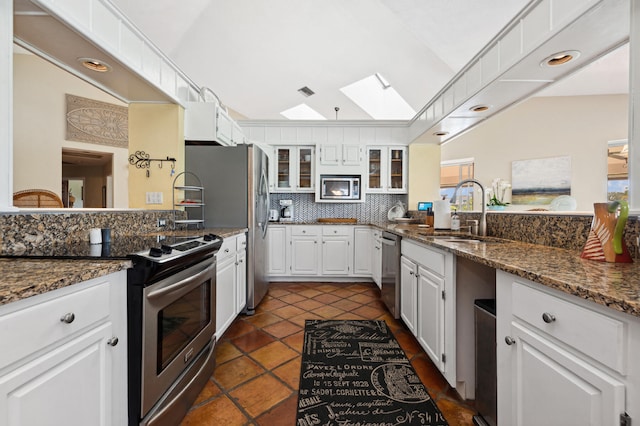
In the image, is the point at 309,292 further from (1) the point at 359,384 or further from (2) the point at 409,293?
(1) the point at 359,384

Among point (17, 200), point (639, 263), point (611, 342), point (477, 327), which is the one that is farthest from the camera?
point (17, 200)

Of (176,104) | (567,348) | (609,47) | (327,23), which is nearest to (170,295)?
(567,348)

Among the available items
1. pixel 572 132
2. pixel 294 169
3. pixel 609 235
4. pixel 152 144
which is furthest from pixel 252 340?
pixel 572 132

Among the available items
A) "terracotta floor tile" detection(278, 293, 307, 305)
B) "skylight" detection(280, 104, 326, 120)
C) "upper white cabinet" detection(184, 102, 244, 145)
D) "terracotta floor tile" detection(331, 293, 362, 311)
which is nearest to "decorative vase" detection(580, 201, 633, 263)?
"terracotta floor tile" detection(331, 293, 362, 311)

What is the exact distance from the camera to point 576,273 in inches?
35.5

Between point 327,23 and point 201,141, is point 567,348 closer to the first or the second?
point 201,141

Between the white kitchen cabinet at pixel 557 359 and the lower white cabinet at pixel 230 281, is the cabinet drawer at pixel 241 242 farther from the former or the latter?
the white kitchen cabinet at pixel 557 359

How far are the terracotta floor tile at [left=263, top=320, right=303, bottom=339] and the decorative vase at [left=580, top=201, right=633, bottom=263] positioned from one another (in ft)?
6.58

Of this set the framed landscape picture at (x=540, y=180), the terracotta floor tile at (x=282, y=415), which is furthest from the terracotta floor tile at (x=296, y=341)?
the framed landscape picture at (x=540, y=180)

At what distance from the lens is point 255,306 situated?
289cm

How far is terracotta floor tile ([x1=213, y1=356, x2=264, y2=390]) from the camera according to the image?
5.61 ft

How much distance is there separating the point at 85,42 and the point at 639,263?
2807 millimetres

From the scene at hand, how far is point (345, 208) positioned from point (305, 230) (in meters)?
0.91

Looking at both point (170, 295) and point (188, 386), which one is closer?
point (170, 295)
